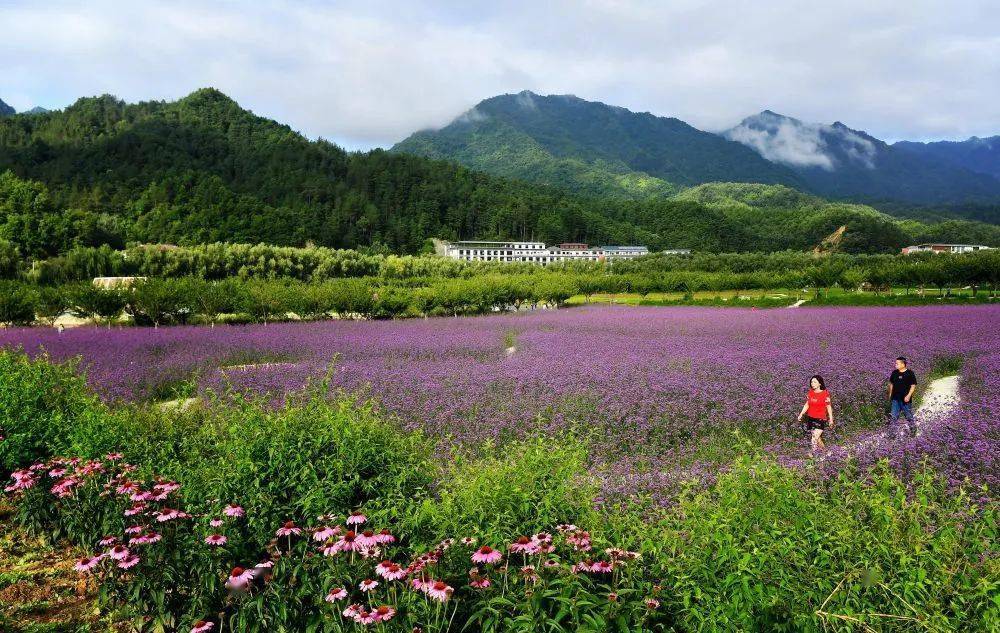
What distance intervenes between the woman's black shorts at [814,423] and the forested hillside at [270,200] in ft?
264

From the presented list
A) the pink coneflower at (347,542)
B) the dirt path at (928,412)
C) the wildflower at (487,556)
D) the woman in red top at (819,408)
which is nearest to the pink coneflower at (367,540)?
the pink coneflower at (347,542)

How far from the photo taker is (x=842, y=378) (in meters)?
13.0

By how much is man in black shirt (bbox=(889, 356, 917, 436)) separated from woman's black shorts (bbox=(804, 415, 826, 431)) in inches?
82.1

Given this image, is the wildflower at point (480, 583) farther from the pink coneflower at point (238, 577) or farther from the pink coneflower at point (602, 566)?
the pink coneflower at point (238, 577)

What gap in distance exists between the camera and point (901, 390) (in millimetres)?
11039

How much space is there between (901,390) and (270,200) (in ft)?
396

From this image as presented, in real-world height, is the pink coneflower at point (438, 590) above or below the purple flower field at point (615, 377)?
above

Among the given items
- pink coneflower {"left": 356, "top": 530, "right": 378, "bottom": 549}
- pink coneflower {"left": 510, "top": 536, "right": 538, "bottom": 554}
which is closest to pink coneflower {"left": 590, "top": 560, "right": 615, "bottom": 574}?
pink coneflower {"left": 510, "top": 536, "right": 538, "bottom": 554}

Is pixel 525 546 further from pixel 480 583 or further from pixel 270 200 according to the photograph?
pixel 270 200

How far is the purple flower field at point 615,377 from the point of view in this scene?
28.5 feet

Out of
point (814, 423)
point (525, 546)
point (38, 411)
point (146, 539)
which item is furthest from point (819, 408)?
point (38, 411)

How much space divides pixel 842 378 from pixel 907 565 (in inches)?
421

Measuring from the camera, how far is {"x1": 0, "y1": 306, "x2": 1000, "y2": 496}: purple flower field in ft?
28.5

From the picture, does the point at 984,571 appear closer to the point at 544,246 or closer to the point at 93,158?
the point at 93,158
